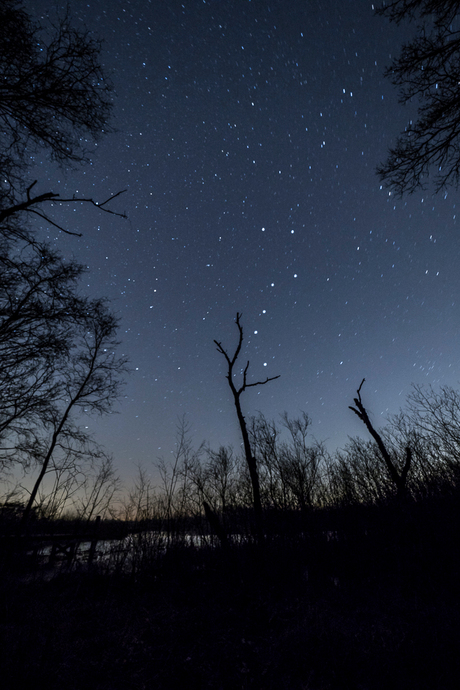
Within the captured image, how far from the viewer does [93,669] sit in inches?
150

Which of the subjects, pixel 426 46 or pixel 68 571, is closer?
pixel 426 46

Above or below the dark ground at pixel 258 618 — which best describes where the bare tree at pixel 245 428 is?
above

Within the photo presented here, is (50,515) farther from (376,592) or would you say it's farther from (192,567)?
(376,592)

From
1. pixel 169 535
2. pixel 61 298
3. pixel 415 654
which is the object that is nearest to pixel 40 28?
pixel 61 298

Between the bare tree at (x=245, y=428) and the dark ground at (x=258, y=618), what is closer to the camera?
the dark ground at (x=258, y=618)

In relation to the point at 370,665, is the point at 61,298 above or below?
above

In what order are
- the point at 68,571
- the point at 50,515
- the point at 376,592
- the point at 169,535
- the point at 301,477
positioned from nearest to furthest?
the point at 376,592 < the point at 68,571 < the point at 169,535 < the point at 50,515 < the point at 301,477

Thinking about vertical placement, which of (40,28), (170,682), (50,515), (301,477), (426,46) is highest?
(426,46)

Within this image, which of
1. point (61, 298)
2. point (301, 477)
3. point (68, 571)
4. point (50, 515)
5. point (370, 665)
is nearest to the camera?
point (370, 665)

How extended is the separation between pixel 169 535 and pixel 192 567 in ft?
4.89

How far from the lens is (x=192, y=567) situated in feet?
26.7

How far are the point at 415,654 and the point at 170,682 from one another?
3437mm

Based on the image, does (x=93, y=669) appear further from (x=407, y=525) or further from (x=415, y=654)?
(x=407, y=525)

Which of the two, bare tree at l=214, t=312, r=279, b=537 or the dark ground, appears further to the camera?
bare tree at l=214, t=312, r=279, b=537
